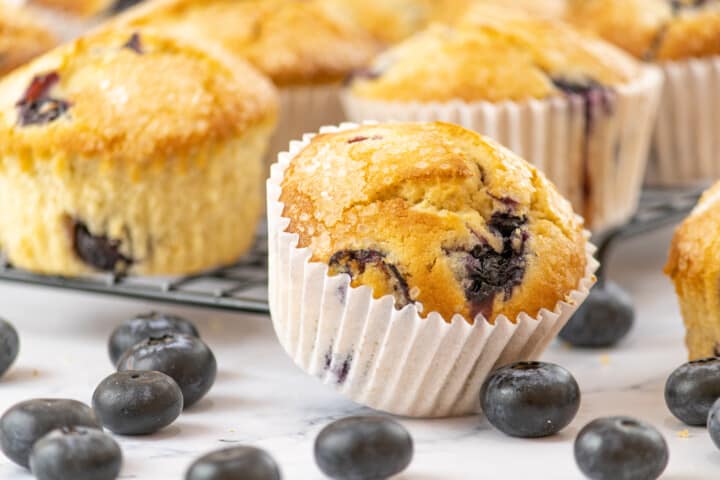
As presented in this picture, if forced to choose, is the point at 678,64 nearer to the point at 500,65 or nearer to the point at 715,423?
the point at 500,65

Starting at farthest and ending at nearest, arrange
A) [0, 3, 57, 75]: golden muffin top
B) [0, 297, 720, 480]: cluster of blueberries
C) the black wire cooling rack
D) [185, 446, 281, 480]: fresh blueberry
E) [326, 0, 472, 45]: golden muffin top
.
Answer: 1. [326, 0, 472, 45]: golden muffin top
2. [0, 3, 57, 75]: golden muffin top
3. the black wire cooling rack
4. [0, 297, 720, 480]: cluster of blueberries
5. [185, 446, 281, 480]: fresh blueberry

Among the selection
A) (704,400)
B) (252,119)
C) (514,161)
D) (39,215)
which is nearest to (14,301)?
(39,215)

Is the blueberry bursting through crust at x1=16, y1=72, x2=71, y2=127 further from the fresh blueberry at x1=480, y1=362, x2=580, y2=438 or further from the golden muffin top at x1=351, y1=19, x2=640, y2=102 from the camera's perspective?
the fresh blueberry at x1=480, y1=362, x2=580, y2=438

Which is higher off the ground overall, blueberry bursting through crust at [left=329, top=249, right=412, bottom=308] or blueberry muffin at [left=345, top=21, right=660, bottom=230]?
blueberry bursting through crust at [left=329, top=249, right=412, bottom=308]

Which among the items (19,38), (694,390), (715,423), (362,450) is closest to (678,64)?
(694,390)

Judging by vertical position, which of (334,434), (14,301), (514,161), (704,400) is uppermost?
(514,161)

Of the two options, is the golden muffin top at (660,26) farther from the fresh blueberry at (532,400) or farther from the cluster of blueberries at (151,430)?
the cluster of blueberries at (151,430)

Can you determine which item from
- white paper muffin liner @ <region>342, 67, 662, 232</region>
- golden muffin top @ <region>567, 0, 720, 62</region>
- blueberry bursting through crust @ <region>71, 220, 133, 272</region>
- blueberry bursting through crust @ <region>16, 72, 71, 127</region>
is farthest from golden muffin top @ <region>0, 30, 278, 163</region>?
golden muffin top @ <region>567, 0, 720, 62</region>

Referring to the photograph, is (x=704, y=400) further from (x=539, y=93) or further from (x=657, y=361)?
(x=539, y=93)
